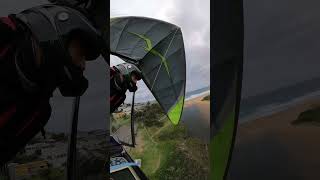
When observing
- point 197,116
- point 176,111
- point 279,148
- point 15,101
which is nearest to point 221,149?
point 279,148

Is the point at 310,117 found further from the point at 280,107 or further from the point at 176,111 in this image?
the point at 176,111

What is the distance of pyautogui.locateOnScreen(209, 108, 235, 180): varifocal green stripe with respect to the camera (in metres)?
1.57

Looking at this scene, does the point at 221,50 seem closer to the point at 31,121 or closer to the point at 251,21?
the point at 251,21

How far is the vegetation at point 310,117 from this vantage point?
1.29 meters

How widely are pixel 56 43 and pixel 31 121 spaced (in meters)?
0.37

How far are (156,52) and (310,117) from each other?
3.82m

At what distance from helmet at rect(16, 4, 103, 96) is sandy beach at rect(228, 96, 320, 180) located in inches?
25.7

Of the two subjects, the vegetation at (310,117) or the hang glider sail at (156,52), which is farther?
the hang glider sail at (156,52)

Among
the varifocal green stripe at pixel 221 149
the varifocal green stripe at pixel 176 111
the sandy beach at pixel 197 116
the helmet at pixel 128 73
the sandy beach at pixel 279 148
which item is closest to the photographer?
the sandy beach at pixel 279 148

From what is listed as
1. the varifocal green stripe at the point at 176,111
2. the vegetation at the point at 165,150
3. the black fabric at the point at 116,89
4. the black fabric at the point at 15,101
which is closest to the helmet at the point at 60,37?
the black fabric at the point at 15,101

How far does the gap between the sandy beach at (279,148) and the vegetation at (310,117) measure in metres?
0.01

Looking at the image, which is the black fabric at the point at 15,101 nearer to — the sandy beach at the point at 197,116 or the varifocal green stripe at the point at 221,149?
the varifocal green stripe at the point at 221,149

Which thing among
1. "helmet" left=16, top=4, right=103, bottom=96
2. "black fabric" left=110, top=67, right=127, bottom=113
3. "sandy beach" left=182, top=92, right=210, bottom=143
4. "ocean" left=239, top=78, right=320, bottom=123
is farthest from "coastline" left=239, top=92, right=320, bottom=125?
"sandy beach" left=182, top=92, right=210, bottom=143

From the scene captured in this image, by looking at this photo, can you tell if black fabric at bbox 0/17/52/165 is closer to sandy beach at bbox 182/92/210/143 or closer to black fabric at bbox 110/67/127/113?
black fabric at bbox 110/67/127/113
